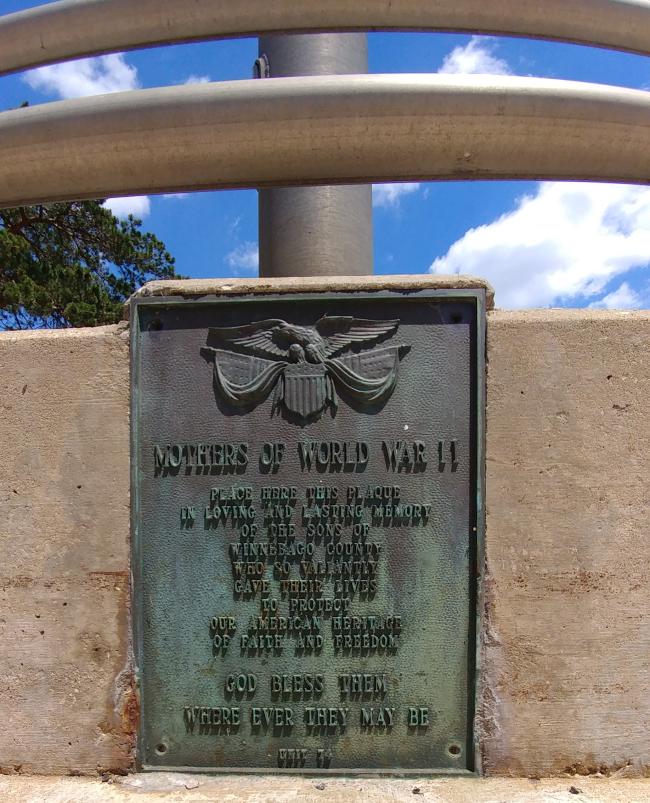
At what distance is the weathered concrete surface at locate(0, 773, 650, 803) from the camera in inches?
99.4

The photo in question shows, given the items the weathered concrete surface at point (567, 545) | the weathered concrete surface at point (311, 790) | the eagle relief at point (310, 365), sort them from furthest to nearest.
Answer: the eagle relief at point (310, 365) < the weathered concrete surface at point (567, 545) < the weathered concrete surface at point (311, 790)

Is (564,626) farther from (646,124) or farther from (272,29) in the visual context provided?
(272,29)

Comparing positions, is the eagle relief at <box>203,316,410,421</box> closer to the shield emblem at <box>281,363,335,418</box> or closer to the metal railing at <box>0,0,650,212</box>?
the shield emblem at <box>281,363,335,418</box>

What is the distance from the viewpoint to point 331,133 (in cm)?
362

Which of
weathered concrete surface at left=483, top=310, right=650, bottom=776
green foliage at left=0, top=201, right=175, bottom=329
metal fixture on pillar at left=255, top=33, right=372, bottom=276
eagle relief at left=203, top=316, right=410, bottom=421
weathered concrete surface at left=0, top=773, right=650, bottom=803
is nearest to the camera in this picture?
weathered concrete surface at left=0, top=773, right=650, bottom=803

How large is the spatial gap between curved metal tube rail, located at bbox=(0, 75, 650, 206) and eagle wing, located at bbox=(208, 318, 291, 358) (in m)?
1.38

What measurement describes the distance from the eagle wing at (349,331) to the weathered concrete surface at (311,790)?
79.2 inches

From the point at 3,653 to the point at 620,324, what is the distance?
3.47 m

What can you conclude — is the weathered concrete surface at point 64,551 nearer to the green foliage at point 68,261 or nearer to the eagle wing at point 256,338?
the eagle wing at point 256,338

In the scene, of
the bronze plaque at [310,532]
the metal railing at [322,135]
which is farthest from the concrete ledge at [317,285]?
the metal railing at [322,135]

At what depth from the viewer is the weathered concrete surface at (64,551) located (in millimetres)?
2801

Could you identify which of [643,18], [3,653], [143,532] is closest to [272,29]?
[643,18]

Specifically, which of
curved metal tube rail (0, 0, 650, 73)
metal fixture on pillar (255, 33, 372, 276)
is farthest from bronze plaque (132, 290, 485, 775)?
curved metal tube rail (0, 0, 650, 73)

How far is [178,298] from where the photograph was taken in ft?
9.65
